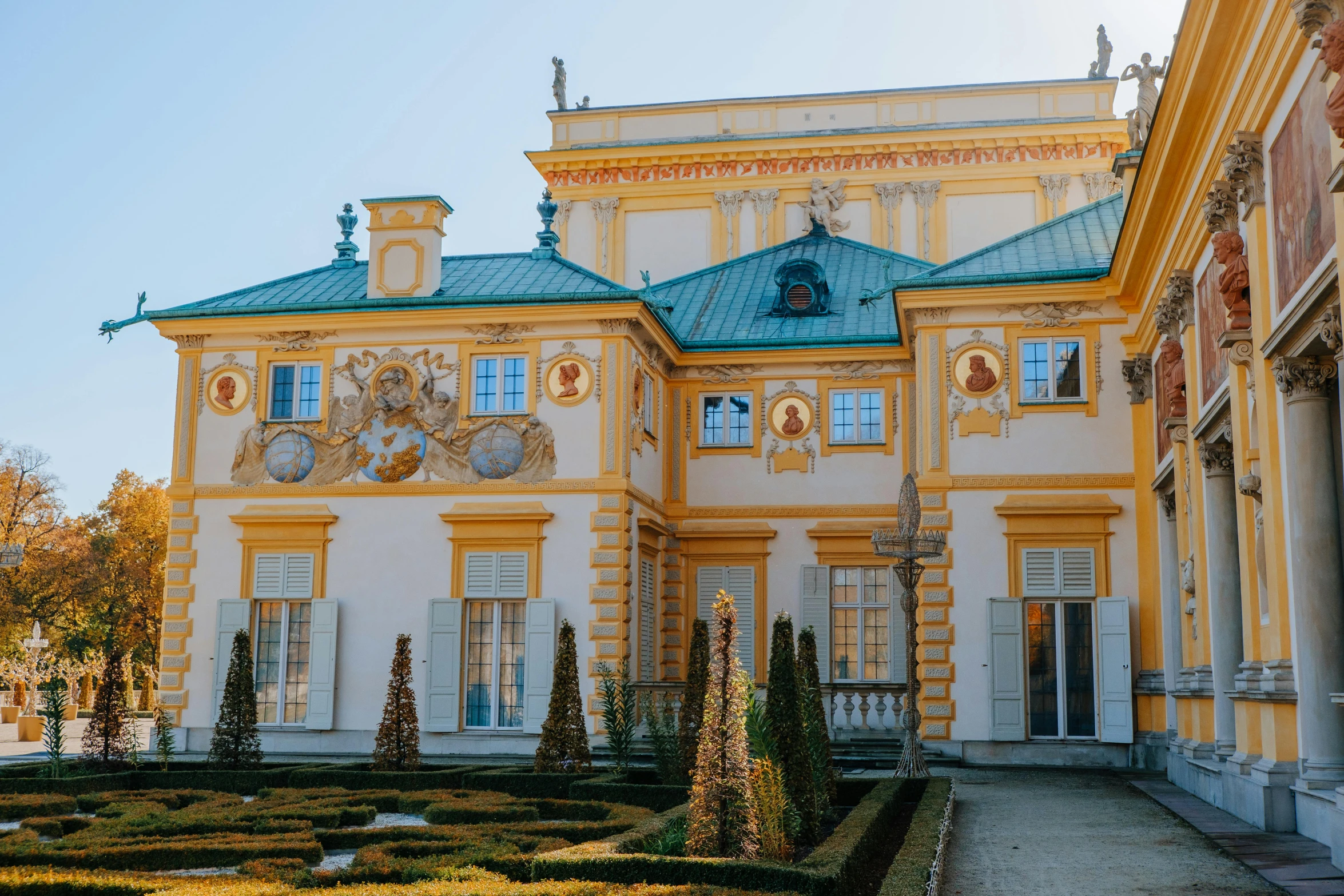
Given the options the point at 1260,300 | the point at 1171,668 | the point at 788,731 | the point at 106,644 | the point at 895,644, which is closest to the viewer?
the point at 788,731

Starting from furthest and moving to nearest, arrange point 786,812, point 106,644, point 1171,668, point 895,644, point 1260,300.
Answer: point 106,644
point 895,644
point 1171,668
point 1260,300
point 786,812

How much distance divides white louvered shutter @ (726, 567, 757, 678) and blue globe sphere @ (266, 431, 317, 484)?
7808 mm

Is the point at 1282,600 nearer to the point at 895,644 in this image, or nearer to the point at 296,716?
the point at 895,644

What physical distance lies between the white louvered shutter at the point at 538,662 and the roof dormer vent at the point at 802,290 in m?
8.50

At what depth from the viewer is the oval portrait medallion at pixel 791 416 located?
2495cm

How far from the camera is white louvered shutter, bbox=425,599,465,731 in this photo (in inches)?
857

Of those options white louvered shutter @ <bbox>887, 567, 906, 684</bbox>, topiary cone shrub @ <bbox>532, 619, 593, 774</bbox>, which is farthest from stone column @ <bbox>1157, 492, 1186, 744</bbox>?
topiary cone shrub @ <bbox>532, 619, 593, 774</bbox>

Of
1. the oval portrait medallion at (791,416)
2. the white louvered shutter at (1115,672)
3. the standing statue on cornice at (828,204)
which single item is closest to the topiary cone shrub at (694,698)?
the white louvered shutter at (1115,672)

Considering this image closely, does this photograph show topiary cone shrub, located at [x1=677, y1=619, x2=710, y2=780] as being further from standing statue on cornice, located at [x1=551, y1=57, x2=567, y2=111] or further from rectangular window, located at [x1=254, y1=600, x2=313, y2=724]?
standing statue on cornice, located at [x1=551, y1=57, x2=567, y2=111]

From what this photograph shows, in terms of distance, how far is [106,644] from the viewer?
48.5 meters

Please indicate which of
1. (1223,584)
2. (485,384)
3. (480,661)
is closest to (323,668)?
(480,661)

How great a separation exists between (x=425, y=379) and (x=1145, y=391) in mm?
11731

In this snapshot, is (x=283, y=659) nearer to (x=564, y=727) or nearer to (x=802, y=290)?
(x=564, y=727)

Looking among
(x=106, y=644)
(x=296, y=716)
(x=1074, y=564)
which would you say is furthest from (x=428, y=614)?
(x=106, y=644)
